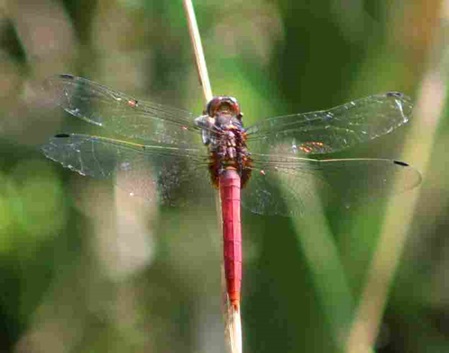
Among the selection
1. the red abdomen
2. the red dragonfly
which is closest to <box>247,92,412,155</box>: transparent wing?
the red dragonfly

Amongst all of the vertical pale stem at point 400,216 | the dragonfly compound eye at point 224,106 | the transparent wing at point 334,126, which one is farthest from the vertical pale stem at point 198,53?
the vertical pale stem at point 400,216

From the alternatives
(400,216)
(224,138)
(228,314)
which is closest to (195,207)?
(224,138)

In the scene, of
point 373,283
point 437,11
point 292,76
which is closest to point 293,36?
point 292,76

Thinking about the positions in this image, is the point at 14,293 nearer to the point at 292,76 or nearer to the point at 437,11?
the point at 292,76

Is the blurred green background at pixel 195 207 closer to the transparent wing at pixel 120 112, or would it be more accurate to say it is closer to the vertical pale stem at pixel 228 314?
Answer: the transparent wing at pixel 120 112

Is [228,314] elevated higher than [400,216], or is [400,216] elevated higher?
[400,216]

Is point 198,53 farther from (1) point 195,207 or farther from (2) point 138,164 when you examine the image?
(1) point 195,207
